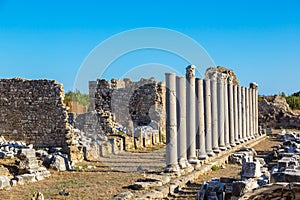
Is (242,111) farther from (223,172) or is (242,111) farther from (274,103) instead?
(274,103)

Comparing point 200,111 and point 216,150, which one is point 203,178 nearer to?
point 200,111

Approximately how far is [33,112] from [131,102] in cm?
1345

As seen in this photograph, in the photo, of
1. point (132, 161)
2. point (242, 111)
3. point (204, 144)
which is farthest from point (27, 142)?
point (242, 111)

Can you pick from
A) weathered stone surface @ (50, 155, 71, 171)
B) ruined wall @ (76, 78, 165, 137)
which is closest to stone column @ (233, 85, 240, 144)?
ruined wall @ (76, 78, 165, 137)

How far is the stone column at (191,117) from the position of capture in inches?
637

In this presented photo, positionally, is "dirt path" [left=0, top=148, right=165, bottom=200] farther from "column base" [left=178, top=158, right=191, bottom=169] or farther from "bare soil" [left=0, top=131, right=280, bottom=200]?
"column base" [left=178, top=158, right=191, bottom=169]

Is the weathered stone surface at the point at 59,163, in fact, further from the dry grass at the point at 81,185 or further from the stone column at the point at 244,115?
the stone column at the point at 244,115

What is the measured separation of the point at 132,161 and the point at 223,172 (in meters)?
4.34

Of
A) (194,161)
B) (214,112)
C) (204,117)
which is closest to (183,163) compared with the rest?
(194,161)

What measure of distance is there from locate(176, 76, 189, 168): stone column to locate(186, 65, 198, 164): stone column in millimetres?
741

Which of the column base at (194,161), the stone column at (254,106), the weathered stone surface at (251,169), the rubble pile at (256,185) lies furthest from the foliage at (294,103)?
the weathered stone surface at (251,169)

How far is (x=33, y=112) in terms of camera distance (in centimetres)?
Result: 1948

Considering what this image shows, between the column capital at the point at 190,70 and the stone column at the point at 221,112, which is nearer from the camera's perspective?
the column capital at the point at 190,70

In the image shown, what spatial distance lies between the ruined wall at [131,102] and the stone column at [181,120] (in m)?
13.7
